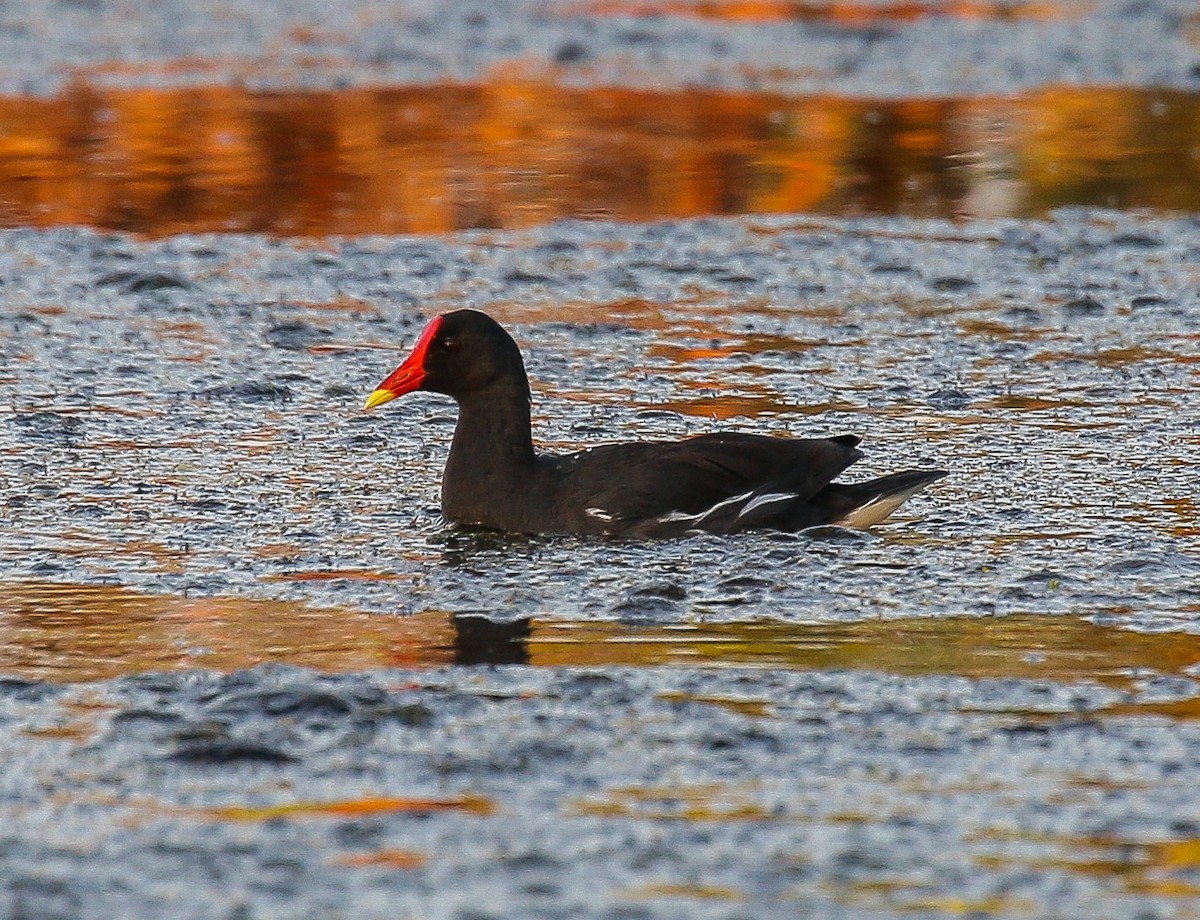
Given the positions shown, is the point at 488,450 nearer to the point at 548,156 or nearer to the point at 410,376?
the point at 410,376

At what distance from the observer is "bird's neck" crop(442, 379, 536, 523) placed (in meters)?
8.09

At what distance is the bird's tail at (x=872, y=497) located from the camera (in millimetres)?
7852

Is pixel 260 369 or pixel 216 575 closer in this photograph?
pixel 216 575

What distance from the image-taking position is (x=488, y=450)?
26.9 ft

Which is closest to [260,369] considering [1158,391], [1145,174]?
[1158,391]

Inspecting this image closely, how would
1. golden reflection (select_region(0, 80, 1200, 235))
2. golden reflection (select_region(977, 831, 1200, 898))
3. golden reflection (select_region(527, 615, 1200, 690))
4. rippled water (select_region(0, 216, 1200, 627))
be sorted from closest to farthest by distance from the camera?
golden reflection (select_region(977, 831, 1200, 898)), golden reflection (select_region(527, 615, 1200, 690)), rippled water (select_region(0, 216, 1200, 627)), golden reflection (select_region(0, 80, 1200, 235))

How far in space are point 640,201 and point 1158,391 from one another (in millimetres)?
5232

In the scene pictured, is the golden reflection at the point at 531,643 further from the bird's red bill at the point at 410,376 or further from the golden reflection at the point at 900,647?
the bird's red bill at the point at 410,376

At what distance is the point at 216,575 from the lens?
7219 millimetres

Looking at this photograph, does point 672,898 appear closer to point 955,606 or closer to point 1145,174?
point 955,606

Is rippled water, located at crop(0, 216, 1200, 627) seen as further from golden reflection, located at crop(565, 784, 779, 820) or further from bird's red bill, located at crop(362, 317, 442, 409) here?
golden reflection, located at crop(565, 784, 779, 820)

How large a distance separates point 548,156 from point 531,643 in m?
10.1

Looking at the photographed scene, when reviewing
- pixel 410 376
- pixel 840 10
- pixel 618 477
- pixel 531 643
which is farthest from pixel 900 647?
pixel 840 10

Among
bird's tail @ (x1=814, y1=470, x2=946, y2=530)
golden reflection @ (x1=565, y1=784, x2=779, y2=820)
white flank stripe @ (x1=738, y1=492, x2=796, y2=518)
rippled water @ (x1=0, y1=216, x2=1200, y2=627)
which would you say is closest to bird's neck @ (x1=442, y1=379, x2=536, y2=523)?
rippled water @ (x1=0, y1=216, x2=1200, y2=627)
